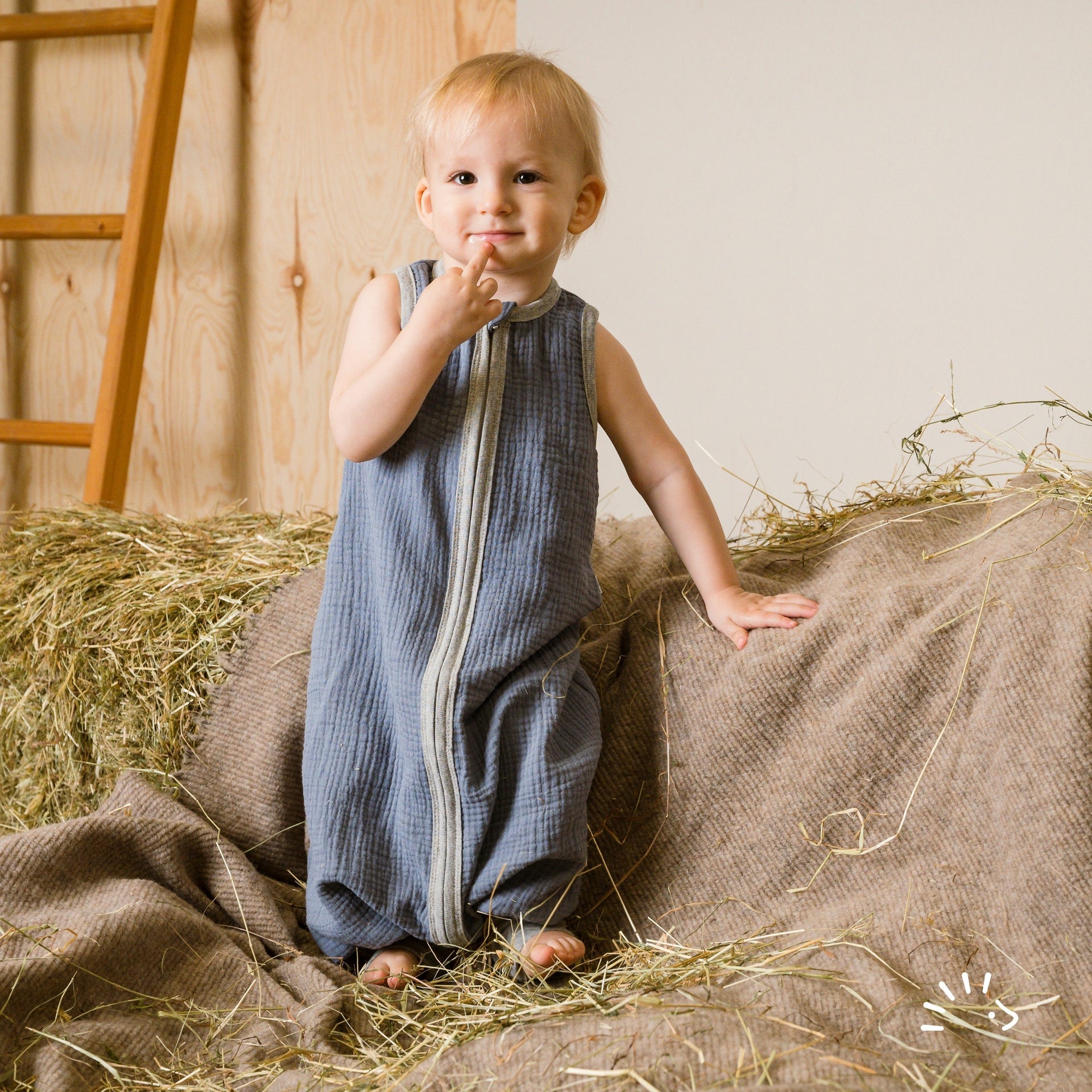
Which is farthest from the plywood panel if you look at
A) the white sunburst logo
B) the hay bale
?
the white sunburst logo

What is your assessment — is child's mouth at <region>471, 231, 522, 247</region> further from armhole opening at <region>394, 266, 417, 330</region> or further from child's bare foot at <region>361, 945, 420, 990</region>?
child's bare foot at <region>361, 945, 420, 990</region>

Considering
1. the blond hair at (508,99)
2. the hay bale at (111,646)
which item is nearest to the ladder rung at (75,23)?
the hay bale at (111,646)

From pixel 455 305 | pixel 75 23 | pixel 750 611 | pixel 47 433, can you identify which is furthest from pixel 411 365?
pixel 75 23

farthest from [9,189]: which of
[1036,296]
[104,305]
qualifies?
[1036,296]

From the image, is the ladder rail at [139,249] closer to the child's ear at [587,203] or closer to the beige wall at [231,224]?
the beige wall at [231,224]

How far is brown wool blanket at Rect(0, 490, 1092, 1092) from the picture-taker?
849mm

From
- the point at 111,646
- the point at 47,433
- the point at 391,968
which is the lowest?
the point at 391,968

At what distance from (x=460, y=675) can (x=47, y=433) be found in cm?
157

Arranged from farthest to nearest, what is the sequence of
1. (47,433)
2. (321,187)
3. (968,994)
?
(321,187) → (47,433) → (968,994)

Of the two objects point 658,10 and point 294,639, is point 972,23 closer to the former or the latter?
point 658,10

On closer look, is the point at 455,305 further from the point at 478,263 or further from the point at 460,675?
the point at 460,675

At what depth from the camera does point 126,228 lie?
2.23m

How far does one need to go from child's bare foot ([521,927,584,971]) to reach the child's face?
686 mm

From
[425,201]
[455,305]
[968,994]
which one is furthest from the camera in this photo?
[425,201]
